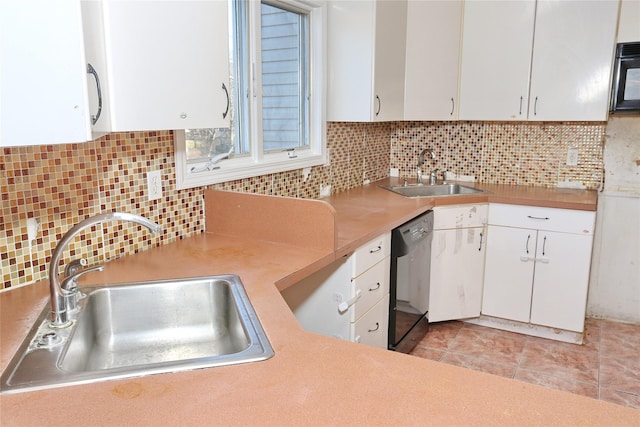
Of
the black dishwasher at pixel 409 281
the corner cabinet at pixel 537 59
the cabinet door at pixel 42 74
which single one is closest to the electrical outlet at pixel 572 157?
A: the corner cabinet at pixel 537 59

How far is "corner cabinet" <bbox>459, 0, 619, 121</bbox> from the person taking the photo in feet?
9.95

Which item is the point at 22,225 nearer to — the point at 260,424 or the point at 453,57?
the point at 260,424

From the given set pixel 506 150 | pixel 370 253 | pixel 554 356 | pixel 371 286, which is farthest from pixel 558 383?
pixel 506 150

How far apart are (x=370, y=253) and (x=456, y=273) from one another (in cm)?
110

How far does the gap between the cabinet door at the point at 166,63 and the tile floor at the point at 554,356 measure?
2.04m

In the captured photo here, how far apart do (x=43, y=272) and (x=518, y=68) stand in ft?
9.60

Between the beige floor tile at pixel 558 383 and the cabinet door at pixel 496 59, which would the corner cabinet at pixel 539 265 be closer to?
the beige floor tile at pixel 558 383

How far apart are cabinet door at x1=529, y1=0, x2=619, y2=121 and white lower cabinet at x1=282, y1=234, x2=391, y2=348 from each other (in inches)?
64.4

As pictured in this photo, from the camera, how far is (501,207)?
126 inches

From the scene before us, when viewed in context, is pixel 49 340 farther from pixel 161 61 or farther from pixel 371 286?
pixel 371 286

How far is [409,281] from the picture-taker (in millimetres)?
2807

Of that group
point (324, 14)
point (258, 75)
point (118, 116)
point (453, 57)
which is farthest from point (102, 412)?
point (453, 57)

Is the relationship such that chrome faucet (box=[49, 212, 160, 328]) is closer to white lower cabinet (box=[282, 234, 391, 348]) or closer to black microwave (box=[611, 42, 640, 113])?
white lower cabinet (box=[282, 234, 391, 348])

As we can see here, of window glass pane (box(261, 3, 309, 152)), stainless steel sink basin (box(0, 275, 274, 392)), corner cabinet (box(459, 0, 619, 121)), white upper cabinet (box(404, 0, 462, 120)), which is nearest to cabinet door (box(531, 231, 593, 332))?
corner cabinet (box(459, 0, 619, 121))
